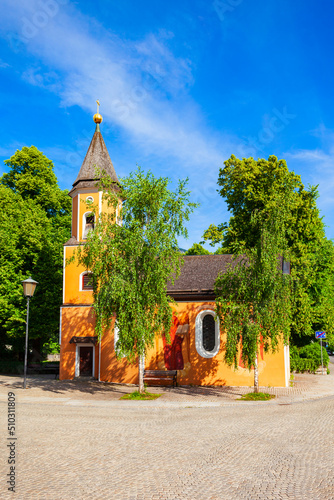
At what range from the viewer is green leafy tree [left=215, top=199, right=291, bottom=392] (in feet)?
55.1

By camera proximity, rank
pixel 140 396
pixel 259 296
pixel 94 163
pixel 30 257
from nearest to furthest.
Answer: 1. pixel 259 296
2. pixel 140 396
3. pixel 94 163
4. pixel 30 257

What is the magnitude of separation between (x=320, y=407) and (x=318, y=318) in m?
14.6

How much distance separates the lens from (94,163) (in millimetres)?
25500

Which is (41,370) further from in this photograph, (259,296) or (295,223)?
(295,223)

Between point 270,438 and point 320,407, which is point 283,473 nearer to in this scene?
point 270,438

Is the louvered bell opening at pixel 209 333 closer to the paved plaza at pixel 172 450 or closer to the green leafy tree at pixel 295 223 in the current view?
the paved plaza at pixel 172 450

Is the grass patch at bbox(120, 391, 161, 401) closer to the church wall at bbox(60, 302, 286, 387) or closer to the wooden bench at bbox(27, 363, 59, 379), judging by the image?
the church wall at bbox(60, 302, 286, 387)

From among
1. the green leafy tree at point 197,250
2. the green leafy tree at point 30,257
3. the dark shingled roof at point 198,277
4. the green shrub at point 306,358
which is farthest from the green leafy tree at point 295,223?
the green leafy tree at point 197,250

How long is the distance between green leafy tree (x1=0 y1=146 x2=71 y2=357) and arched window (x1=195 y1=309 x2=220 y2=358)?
11094 mm

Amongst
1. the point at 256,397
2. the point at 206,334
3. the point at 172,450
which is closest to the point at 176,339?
the point at 206,334

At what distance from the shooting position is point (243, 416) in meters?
13.3

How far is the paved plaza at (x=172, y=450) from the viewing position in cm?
643

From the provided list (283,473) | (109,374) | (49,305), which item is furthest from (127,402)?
(49,305)

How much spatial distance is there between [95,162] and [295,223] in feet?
46.7
